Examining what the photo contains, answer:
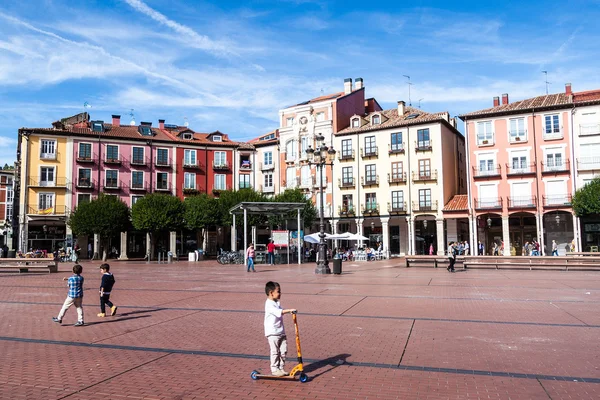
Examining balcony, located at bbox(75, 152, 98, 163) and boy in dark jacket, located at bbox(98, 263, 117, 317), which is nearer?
boy in dark jacket, located at bbox(98, 263, 117, 317)

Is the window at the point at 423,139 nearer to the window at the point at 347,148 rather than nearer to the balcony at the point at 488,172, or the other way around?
the balcony at the point at 488,172

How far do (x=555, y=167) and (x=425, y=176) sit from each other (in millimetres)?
10544

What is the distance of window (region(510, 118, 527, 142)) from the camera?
41562mm

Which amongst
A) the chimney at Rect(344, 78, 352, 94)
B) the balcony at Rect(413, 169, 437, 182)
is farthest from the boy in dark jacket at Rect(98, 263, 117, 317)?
the chimney at Rect(344, 78, 352, 94)

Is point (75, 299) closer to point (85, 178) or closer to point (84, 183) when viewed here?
point (84, 183)

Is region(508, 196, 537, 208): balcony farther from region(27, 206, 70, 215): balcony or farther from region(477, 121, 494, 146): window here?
region(27, 206, 70, 215): balcony


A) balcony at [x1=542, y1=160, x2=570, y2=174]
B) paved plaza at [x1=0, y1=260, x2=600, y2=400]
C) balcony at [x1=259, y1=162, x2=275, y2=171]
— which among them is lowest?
paved plaza at [x1=0, y1=260, x2=600, y2=400]

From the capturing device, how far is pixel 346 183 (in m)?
49.1

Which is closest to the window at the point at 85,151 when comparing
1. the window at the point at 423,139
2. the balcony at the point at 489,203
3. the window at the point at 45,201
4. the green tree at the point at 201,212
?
the window at the point at 45,201

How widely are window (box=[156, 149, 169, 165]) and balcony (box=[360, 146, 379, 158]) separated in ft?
66.9

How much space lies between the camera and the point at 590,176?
38.8 meters

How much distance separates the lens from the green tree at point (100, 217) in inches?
1725

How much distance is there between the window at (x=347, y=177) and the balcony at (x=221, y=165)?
43.8ft

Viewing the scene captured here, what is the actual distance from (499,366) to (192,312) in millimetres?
6552
